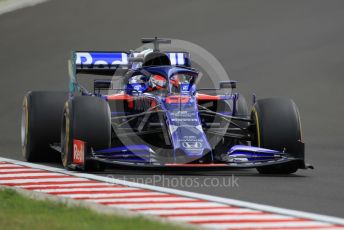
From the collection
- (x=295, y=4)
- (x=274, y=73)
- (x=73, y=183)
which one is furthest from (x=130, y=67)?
(x=295, y=4)

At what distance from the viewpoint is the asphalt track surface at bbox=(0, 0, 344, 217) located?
1367 centimetres

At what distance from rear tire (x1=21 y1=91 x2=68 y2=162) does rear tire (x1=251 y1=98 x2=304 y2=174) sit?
3.04 m

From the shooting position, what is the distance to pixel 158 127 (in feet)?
45.1

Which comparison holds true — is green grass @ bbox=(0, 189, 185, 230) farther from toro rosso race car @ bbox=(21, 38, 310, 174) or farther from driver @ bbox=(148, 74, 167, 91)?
driver @ bbox=(148, 74, 167, 91)

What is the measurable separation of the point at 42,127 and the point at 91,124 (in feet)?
7.14

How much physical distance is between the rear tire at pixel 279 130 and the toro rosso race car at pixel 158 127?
13mm

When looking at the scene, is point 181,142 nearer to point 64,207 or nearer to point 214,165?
point 214,165

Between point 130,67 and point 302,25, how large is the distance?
16.3 m

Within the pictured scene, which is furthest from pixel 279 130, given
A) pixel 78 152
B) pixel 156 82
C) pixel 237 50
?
pixel 237 50

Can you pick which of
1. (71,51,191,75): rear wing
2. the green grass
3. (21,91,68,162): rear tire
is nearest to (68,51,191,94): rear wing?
(71,51,191,75): rear wing

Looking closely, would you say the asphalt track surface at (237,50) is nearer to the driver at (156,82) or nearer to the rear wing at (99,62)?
the driver at (156,82)

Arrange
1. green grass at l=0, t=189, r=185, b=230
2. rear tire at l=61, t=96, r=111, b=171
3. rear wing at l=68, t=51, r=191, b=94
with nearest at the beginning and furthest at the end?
green grass at l=0, t=189, r=185, b=230, rear tire at l=61, t=96, r=111, b=171, rear wing at l=68, t=51, r=191, b=94

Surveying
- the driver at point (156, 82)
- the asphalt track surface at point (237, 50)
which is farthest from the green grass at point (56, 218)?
the driver at point (156, 82)

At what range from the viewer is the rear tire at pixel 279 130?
45.2ft
